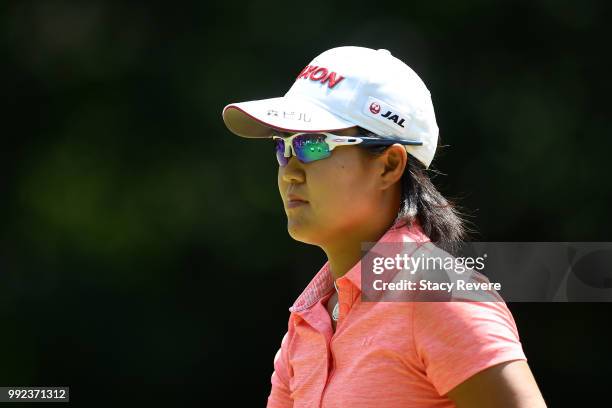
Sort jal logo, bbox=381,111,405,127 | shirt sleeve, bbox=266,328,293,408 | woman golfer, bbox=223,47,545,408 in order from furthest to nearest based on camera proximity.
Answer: shirt sleeve, bbox=266,328,293,408 → jal logo, bbox=381,111,405,127 → woman golfer, bbox=223,47,545,408

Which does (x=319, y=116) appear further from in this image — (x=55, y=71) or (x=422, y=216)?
(x=55, y=71)

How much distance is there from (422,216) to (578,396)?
87.1 inches

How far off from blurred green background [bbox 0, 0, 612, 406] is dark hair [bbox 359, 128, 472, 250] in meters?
1.89

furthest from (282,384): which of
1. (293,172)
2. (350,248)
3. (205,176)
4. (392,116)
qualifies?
(205,176)

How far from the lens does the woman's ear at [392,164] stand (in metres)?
1.76

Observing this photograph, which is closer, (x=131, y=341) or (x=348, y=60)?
(x=348, y=60)

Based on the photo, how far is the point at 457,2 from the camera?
153 inches

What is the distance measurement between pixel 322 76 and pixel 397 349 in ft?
1.68

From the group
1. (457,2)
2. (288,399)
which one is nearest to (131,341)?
(457,2)

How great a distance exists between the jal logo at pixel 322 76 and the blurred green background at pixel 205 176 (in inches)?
75.6

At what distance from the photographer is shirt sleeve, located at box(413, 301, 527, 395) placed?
1.48 metres

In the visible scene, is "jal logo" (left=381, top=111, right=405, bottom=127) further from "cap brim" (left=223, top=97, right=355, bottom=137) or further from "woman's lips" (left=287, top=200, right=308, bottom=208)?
"woman's lips" (left=287, top=200, right=308, bottom=208)

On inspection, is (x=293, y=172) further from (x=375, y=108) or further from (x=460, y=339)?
(x=460, y=339)

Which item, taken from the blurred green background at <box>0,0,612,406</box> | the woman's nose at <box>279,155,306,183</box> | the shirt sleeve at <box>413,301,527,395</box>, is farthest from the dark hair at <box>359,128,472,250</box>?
the blurred green background at <box>0,0,612,406</box>
